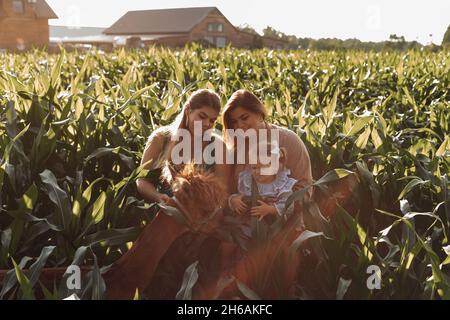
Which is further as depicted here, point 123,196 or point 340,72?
point 340,72

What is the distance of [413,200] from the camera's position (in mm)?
2820

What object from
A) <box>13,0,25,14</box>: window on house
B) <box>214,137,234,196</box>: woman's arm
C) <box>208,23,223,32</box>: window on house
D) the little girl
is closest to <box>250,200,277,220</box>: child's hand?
the little girl

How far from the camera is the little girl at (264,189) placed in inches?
85.9

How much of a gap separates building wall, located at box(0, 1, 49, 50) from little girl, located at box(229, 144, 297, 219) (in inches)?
1637

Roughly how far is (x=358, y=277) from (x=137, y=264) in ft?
2.66

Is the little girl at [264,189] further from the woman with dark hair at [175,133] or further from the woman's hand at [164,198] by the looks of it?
the woman's hand at [164,198]

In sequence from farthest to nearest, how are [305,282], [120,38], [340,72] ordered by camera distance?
[120,38] → [340,72] → [305,282]

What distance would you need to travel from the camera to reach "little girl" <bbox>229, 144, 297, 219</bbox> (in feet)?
7.16

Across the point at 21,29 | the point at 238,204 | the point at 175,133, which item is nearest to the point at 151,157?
the point at 175,133

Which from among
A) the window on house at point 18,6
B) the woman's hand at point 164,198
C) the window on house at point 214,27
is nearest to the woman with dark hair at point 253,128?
the woman's hand at point 164,198

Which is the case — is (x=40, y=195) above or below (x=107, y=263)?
above

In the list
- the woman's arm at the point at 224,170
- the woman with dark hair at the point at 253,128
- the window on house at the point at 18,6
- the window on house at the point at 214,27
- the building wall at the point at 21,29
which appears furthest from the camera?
the window on house at the point at 214,27
